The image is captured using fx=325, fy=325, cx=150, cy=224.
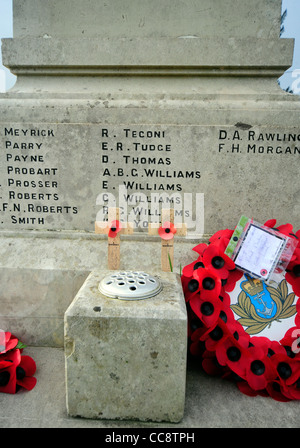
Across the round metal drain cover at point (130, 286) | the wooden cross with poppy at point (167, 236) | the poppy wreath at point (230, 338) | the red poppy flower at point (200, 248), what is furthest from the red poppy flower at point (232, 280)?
the round metal drain cover at point (130, 286)

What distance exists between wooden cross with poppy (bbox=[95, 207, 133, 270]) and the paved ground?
881 mm

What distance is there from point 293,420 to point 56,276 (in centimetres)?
185

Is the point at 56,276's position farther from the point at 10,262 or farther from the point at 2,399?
the point at 2,399

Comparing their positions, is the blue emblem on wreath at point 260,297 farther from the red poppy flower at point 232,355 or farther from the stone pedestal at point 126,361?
the stone pedestal at point 126,361

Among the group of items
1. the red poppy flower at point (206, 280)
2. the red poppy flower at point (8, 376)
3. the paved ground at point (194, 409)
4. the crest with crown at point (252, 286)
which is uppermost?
the red poppy flower at point (206, 280)

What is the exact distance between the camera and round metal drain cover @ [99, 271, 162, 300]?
194 cm

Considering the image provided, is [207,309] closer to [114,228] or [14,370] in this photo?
[114,228]

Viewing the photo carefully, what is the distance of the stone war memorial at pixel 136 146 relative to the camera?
2.60 metres

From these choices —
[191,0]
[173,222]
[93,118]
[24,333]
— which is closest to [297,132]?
[173,222]

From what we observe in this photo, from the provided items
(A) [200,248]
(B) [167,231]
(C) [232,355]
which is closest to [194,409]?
(C) [232,355]

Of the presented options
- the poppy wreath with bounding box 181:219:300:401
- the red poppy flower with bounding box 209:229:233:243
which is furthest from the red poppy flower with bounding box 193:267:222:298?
the red poppy flower with bounding box 209:229:233:243

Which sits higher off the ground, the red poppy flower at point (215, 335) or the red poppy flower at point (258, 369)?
the red poppy flower at point (215, 335)

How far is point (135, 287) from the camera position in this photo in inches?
78.9

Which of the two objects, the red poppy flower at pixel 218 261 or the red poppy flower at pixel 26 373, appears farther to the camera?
the red poppy flower at pixel 218 261
